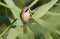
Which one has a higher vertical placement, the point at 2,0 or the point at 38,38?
the point at 2,0

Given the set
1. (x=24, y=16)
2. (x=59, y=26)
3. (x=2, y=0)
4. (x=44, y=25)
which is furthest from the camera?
(x=2, y=0)

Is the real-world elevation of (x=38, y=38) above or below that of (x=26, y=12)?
below

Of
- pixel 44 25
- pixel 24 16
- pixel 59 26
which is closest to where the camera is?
pixel 24 16

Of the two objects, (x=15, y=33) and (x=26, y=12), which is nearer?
(x=26, y=12)

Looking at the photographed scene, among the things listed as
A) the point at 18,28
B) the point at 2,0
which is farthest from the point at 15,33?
the point at 2,0

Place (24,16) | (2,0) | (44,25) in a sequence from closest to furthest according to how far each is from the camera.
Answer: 1. (24,16)
2. (44,25)
3. (2,0)

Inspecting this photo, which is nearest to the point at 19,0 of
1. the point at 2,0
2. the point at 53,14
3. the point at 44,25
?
the point at 2,0

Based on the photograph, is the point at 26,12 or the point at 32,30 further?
the point at 32,30

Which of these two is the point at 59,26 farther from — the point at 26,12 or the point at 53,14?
the point at 26,12

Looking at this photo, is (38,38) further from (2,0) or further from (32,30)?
(2,0)
